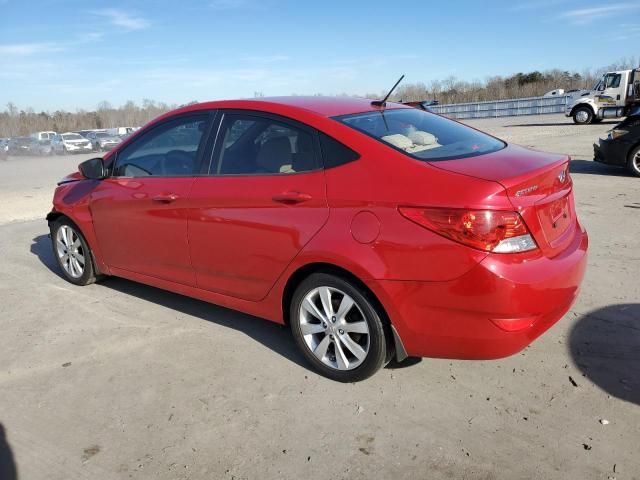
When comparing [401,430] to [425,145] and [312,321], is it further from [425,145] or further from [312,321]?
[425,145]

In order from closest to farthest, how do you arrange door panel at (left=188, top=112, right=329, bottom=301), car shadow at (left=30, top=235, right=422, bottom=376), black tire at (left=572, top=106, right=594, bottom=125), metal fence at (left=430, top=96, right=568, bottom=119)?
1. door panel at (left=188, top=112, right=329, bottom=301)
2. car shadow at (left=30, top=235, right=422, bottom=376)
3. black tire at (left=572, top=106, right=594, bottom=125)
4. metal fence at (left=430, top=96, right=568, bottom=119)

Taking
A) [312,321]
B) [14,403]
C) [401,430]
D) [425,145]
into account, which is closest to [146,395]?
[14,403]

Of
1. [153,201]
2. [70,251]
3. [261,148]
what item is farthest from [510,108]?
[261,148]

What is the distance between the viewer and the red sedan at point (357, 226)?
2838 millimetres

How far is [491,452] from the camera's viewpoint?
2.72m

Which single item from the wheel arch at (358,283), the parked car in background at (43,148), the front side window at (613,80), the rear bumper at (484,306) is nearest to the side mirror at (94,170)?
A: the wheel arch at (358,283)

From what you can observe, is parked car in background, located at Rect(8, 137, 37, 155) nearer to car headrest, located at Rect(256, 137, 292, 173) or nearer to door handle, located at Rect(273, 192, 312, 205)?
car headrest, located at Rect(256, 137, 292, 173)

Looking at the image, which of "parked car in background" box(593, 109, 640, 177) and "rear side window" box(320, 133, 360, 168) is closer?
"rear side window" box(320, 133, 360, 168)

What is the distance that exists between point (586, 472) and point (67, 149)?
3732 cm

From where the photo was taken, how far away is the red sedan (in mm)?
2838

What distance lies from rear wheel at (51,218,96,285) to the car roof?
191cm

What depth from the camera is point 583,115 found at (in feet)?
87.4

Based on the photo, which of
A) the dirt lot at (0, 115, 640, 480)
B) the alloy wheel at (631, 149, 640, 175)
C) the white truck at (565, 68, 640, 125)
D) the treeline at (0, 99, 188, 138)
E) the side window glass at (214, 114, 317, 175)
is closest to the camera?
the dirt lot at (0, 115, 640, 480)

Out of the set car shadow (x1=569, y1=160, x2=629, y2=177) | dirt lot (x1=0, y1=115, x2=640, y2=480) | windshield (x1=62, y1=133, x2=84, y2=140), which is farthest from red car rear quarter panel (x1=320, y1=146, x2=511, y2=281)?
windshield (x1=62, y1=133, x2=84, y2=140)
